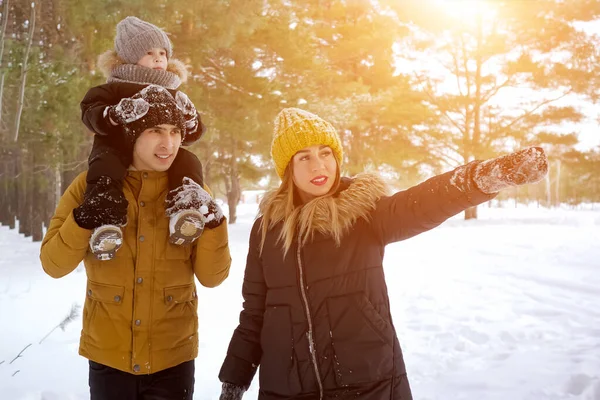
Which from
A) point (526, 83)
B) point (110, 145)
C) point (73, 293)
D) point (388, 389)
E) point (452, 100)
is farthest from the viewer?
point (452, 100)

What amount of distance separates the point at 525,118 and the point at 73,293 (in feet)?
61.8

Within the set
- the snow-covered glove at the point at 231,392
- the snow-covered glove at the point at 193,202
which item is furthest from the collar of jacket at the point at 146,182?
the snow-covered glove at the point at 231,392

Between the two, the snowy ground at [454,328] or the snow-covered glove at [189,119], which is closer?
the snow-covered glove at [189,119]

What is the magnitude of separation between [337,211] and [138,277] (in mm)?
938

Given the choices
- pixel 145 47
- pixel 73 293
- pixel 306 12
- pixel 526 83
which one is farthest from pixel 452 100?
pixel 145 47

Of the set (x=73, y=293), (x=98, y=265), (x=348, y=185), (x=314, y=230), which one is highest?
(x=348, y=185)

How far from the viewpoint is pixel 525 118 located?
722 inches

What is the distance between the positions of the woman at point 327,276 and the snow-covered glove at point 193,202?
0.88ft

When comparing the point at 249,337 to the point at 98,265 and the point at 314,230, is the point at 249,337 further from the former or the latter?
the point at 98,265

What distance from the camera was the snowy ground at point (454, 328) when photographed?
9.78ft

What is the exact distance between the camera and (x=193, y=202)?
1829 millimetres

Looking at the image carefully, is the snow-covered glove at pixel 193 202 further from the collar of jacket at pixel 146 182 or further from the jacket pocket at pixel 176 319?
the jacket pocket at pixel 176 319

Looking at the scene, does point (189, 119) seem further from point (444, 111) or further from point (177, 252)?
point (444, 111)

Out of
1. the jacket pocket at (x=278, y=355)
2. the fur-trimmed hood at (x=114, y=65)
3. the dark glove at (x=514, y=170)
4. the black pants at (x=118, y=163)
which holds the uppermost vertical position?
the fur-trimmed hood at (x=114, y=65)
